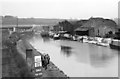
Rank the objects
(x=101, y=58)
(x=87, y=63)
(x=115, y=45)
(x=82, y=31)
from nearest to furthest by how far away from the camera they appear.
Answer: (x=87, y=63) → (x=101, y=58) → (x=115, y=45) → (x=82, y=31)

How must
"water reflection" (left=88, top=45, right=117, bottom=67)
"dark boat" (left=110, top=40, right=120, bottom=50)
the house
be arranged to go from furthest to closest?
the house → "dark boat" (left=110, top=40, right=120, bottom=50) → "water reflection" (left=88, top=45, right=117, bottom=67)

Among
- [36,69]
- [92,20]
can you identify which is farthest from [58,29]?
[36,69]

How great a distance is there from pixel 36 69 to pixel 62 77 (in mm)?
1776

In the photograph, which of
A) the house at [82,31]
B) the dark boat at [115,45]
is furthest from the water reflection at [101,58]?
the house at [82,31]

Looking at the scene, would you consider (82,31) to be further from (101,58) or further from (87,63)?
(87,63)

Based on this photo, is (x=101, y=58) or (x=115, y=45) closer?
(x=101, y=58)

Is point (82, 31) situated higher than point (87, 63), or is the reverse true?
point (82, 31)

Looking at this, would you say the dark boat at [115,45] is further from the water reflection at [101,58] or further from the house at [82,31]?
the house at [82,31]

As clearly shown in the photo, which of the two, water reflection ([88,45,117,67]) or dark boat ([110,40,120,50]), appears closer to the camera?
water reflection ([88,45,117,67])

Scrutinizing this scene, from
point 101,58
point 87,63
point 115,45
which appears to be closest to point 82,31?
point 115,45

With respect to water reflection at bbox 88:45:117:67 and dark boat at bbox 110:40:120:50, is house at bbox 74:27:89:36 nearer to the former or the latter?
dark boat at bbox 110:40:120:50

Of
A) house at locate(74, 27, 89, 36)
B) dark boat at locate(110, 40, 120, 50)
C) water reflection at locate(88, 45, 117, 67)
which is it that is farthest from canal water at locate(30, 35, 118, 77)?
house at locate(74, 27, 89, 36)

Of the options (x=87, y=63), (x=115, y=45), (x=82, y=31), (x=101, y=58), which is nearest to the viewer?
(x=87, y=63)

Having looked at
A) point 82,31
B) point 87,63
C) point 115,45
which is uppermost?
point 82,31
